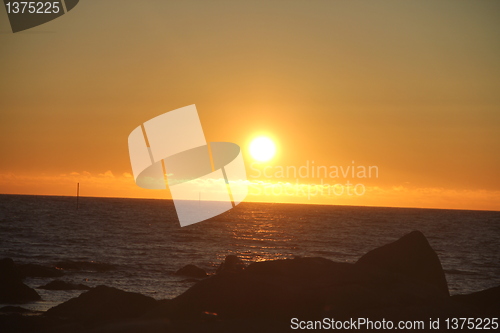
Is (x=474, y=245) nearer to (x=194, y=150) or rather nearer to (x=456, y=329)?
(x=194, y=150)

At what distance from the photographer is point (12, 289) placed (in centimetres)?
2730

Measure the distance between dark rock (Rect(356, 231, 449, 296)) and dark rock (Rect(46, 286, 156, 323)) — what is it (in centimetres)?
757

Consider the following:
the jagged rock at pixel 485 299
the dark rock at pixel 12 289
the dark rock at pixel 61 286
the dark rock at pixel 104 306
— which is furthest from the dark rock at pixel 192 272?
the jagged rock at pixel 485 299

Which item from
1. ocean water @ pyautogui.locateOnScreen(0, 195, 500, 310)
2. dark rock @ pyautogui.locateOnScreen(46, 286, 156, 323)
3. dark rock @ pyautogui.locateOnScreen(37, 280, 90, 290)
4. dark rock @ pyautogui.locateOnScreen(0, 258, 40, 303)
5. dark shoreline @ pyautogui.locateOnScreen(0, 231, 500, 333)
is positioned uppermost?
dark shoreline @ pyautogui.locateOnScreen(0, 231, 500, 333)

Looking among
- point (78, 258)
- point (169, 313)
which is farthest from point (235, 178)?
point (78, 258)

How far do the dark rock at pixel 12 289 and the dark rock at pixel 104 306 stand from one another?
866 cm

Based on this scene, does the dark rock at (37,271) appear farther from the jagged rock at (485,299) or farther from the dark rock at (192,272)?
the jagged rock at (485,299)

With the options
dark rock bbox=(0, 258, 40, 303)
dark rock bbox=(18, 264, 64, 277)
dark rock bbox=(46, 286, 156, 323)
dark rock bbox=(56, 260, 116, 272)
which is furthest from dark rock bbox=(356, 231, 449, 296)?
dark rock bbox=(56, 260, 116, 272)

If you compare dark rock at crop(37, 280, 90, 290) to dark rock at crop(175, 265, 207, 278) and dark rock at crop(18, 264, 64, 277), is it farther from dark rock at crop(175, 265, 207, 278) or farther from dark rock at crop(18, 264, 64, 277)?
dark rock at crop(175, 265, 207, 278)

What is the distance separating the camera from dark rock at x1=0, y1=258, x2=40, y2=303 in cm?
2688

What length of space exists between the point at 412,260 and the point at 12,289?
66.1 feet

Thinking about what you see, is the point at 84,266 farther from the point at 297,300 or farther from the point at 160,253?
the point at 297,300

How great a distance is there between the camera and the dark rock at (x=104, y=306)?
17.0m

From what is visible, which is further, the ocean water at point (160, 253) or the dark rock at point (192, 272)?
the dark rock at point (192, 272)
